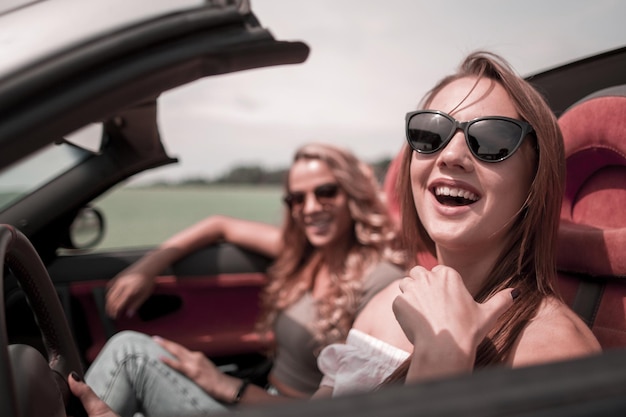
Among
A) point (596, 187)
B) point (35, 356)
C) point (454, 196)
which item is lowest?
point (35, 356)

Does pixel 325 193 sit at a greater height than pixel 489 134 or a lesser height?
lesser

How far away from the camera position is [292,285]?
8.02 ft

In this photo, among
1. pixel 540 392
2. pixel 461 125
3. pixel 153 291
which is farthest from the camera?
pixel 153 291

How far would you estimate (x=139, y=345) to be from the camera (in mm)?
1979

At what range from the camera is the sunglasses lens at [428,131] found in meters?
1.22

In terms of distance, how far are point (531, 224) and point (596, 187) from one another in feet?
1.55

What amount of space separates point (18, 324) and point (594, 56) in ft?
6.89

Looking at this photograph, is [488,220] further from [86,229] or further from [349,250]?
[86,229]

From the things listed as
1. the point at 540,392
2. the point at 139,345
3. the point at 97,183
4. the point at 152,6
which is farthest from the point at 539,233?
the point at 97,183

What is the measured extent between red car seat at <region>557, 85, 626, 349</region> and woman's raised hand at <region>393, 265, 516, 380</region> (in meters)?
0.37

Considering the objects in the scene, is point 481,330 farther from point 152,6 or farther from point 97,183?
point 97,183

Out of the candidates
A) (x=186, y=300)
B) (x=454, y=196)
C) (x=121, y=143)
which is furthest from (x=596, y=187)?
(x=186, y=300)

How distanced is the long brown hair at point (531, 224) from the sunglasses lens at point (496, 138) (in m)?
0.06

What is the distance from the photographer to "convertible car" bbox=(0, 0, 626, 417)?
677 millimetres
